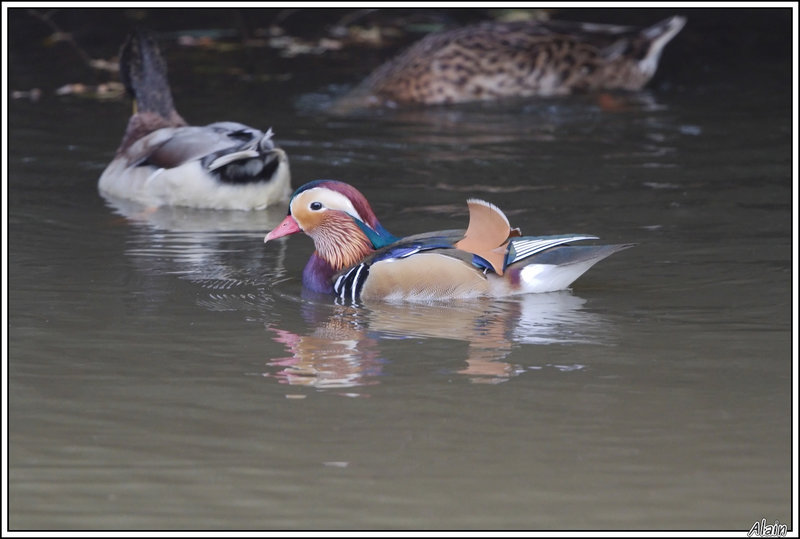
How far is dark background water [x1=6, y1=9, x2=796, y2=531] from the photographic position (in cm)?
454

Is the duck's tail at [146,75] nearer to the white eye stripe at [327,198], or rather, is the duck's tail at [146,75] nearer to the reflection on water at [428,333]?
the white eye stripe at [327,198]

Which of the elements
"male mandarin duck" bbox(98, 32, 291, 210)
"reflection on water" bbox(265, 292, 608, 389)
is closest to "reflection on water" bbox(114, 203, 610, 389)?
"reflection on water" bbox(265, 292, 608, 389)

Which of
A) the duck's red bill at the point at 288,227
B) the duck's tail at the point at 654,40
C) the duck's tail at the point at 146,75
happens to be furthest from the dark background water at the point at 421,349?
the duck's tail at the point at 654,40

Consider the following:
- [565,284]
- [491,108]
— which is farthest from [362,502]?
[491,108]

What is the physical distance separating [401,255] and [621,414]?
1.98m

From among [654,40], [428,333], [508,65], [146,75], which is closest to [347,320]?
[428,333]

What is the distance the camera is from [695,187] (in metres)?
9.38

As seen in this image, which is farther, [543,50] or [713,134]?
[543,50]

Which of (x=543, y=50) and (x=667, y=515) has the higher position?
(x=543, y=50)

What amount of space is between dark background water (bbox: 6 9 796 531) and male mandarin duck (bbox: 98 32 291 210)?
0.56 feet

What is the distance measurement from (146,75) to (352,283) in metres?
4.33

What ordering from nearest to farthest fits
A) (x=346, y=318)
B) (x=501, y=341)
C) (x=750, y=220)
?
(x=501, y=341) < (x=346, y=318) < (x=750, y=220)

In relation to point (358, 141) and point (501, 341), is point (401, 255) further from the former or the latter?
point (358, 141)

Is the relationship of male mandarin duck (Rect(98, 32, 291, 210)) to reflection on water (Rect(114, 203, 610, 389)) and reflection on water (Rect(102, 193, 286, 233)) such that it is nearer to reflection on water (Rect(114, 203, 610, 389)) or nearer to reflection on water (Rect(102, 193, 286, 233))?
reflection on water (Rect(102, 193, 286, 233))
